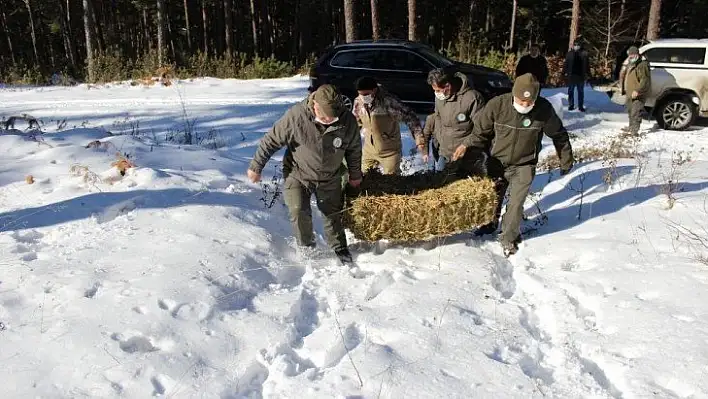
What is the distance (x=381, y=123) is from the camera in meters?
5.37

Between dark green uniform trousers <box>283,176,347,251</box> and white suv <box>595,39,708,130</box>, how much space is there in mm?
8258

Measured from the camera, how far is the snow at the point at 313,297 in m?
2.89

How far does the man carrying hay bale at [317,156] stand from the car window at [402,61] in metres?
6.97

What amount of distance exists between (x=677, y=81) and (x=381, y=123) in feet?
25.2

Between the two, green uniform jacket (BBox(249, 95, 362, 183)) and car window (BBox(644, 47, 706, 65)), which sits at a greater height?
car window (BBox(644, 47, 706, 65))

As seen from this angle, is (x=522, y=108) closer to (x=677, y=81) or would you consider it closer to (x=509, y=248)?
(x=509, y=248)

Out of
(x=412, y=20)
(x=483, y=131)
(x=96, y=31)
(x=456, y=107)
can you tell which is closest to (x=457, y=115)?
→ (x=456, y=107)

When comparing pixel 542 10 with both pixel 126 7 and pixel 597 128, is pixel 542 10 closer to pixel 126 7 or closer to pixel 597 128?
pixel 597 128

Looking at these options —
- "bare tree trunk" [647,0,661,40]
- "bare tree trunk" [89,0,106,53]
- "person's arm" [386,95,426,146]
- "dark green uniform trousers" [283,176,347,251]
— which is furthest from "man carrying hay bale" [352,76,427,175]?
"bare tree trunk" [89,0,106,53]

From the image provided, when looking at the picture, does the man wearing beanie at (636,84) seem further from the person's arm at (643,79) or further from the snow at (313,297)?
the snow at (313,297)

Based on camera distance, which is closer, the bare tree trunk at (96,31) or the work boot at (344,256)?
the work boot at (344,256)

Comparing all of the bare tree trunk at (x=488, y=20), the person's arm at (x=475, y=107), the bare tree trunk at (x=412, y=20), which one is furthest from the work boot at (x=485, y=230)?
the bare tree trunk at (x=488, y=20)

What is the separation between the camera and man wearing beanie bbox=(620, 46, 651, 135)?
9.23 meters

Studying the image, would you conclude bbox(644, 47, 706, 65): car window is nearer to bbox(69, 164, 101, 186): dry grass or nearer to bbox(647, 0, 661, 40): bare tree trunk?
bbox(647, 0, 661, 40): bare tree trunk
